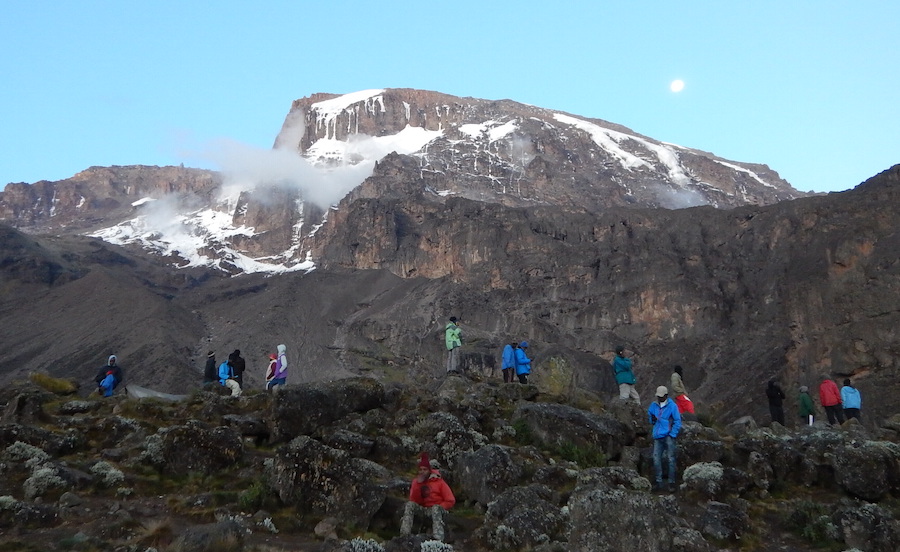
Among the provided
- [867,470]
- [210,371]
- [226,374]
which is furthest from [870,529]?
[210,371]

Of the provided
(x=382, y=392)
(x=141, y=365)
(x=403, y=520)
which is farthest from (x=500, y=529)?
(x=141, y=365)

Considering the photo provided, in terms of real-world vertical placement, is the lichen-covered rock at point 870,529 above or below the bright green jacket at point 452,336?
below

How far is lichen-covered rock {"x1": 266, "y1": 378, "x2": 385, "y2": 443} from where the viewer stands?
16.4m

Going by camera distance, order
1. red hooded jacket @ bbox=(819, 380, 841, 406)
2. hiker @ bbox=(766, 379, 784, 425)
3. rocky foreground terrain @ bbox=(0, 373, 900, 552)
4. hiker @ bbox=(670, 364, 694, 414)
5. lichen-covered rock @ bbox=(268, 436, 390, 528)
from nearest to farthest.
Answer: rocky foreground terrain @ bbox=(0, 373, 900, 552)
lichen-covered rock @ bbox=(268, 436, 390, 528)
hiker @ bbox=(670, 364, 694, 414)
red hooded jacket @ bbox=(819, 380, 841, 406)
hiker @ bbox=(766, 379, 784, 425)

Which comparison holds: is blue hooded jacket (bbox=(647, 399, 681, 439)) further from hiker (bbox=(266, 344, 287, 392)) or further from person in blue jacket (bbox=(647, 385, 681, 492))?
hiker (bbox=(266, 344, 287, 392))

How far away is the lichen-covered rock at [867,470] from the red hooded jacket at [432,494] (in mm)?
7315

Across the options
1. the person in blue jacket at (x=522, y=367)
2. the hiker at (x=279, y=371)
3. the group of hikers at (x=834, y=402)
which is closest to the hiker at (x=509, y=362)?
the person in blue jacket at (x=522, y=367)

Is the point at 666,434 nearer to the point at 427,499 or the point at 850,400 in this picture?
the point at 427,499

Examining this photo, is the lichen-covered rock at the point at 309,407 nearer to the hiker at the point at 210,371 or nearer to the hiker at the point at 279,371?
the hiker at the point at 279,371

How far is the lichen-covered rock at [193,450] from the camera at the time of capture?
46.2 feet

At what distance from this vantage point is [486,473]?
13648 mm

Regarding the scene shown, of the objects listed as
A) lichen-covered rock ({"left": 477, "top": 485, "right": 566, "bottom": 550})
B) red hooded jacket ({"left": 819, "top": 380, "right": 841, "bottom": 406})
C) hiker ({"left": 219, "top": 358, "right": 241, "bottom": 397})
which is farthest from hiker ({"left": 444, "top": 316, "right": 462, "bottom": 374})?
lichen-covered rock ({"left": 477, "top": 485, "right": 566, "bottom": 550})

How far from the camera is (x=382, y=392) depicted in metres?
19.1

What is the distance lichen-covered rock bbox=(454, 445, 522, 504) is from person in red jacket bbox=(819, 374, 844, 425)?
46.6ft
